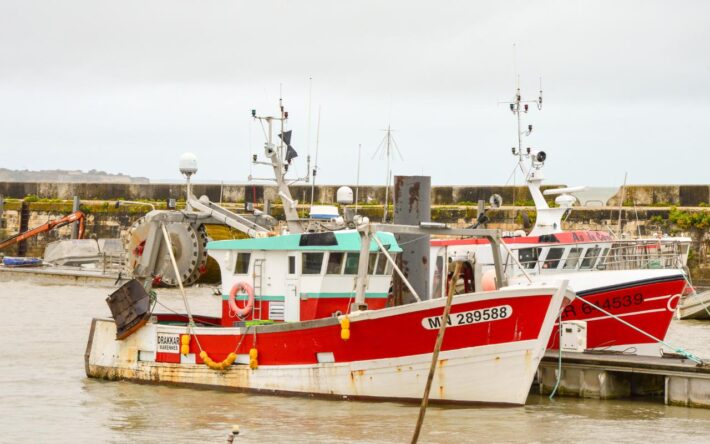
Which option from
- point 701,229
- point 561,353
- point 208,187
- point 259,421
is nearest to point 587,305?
point 561,353

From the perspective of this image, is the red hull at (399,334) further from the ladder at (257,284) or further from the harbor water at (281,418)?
the ladder at (257,284)

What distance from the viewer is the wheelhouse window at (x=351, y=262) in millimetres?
16766

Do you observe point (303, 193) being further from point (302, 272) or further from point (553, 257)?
point (302, 272)

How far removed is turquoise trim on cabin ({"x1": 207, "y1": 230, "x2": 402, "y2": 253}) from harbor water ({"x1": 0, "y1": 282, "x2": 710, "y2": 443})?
2.03 metres

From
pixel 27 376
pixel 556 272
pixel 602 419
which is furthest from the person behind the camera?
pixel 556 272

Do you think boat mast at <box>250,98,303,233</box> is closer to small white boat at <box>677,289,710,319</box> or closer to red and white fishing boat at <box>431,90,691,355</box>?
red and white fishing boat at <box>431,90,691,355</box>

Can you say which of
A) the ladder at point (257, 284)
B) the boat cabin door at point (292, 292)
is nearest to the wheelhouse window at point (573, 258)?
the boat cabin door at point (292, 292)

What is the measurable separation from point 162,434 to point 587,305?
7.17 metres

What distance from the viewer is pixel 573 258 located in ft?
67.8

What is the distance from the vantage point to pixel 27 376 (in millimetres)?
18391

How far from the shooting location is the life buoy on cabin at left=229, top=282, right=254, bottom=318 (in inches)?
665

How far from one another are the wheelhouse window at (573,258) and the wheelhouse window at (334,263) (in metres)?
5.42

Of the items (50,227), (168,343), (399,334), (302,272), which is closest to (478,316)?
(399,334)

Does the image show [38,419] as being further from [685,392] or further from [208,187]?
[208,187]
